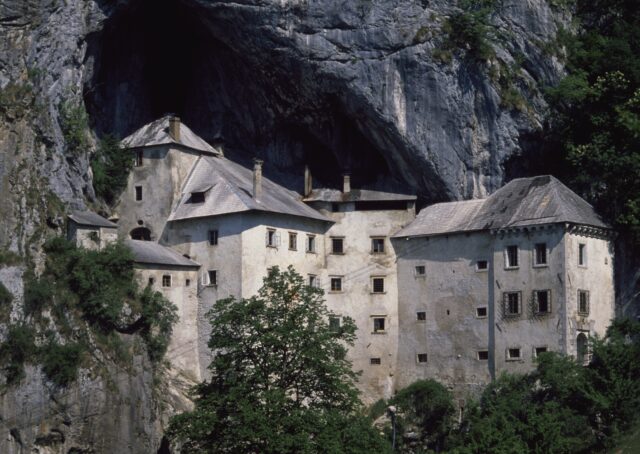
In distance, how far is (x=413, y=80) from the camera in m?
91.1

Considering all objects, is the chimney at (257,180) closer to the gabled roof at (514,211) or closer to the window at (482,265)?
the gabled roof at (514,211)

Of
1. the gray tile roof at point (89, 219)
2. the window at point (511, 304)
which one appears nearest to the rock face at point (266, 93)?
the gray tile roof at point (89, 219)

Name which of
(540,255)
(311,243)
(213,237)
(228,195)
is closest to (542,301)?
(540,255)

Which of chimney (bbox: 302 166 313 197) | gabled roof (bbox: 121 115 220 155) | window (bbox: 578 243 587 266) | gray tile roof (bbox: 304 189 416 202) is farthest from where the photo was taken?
chimney (bbox: 302 166 313 197)

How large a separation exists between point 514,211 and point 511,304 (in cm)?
510

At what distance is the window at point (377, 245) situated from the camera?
299 feet

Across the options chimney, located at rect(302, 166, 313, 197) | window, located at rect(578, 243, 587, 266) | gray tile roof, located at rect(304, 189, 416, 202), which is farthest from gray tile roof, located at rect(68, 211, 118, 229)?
window, located at rect(578, 243, 587, 266)

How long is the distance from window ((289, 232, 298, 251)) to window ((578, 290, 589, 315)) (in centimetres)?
1611

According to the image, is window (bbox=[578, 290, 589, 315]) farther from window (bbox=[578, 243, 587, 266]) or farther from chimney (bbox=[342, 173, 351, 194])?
chimney (bbox=[342, 173, 351, 194])

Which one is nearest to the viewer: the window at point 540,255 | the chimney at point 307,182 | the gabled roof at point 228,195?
the window at point 540,255

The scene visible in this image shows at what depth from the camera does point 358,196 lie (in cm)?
9225

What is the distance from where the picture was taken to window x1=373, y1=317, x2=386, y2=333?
90006 millimetres

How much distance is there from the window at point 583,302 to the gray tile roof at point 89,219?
24900 millimetres

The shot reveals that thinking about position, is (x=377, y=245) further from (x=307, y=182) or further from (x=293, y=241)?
(x=307, y=182)
